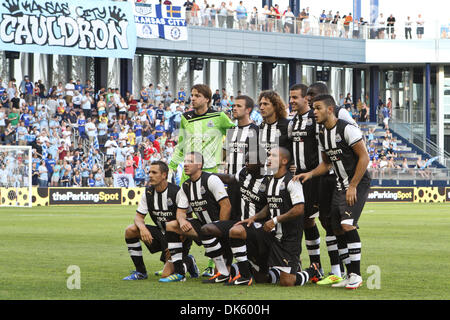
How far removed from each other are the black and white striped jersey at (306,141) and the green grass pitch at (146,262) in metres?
1.60

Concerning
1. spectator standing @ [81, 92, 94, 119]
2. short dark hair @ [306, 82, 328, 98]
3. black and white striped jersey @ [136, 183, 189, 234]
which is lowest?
black and white striped jersey @ [136, 183, 189, 234]

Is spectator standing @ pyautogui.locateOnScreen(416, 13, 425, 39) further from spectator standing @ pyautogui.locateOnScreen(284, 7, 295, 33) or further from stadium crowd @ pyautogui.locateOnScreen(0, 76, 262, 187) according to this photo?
stadium crowd @ pyautogui.locateOnScreen(0, 76, 262, 187)

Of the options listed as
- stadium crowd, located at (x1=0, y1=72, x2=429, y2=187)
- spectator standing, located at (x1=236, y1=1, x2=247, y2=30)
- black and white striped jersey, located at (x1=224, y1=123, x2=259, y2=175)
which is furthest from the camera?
spectator standing, located at (x1=236, y1=1, x2=247, y2=30)

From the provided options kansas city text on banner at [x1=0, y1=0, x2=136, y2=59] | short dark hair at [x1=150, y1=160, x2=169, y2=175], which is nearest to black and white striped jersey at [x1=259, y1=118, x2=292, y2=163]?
short dark hair at [x1=150, y1=160, x2=169, y2=175]

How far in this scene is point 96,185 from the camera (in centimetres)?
3453

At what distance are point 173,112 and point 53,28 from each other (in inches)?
276

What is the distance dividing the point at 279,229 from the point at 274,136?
1.33 m

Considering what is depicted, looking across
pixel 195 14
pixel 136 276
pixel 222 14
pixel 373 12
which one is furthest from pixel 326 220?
pixel 373 12

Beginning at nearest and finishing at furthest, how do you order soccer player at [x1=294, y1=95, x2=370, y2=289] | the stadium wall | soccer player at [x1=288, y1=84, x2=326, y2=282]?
soccer player at [x1=294, y1=95, x2=370, y2=289]
soccer player at [x1=288, y1=84, x2=326, y2=282]
the stadium wall

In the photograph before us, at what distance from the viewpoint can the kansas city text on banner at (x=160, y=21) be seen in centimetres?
4069

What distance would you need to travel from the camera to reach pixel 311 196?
10773mm

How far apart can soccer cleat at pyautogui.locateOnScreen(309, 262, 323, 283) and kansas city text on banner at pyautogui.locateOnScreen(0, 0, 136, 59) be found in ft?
94.3

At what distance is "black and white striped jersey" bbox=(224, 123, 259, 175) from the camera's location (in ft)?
37.2

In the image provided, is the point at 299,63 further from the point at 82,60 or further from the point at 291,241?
the point at 291,241
